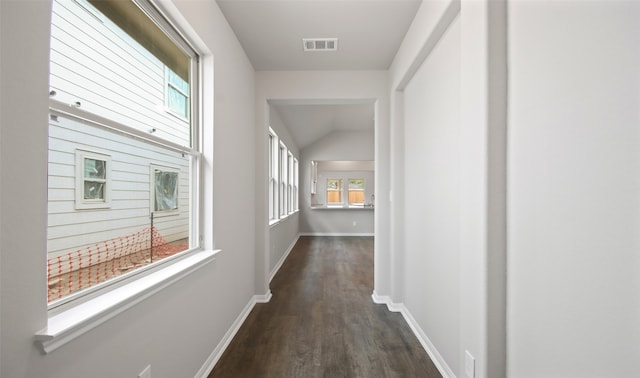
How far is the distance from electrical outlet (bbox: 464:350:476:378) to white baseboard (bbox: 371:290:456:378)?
443 mm

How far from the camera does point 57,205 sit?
91 cm

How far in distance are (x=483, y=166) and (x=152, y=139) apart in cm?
156

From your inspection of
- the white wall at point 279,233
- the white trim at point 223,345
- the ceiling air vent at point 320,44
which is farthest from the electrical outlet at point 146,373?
the ceiling air vent at point 320,44

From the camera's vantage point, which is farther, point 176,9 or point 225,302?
point 225,302

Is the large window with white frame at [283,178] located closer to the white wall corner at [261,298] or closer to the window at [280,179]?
the window at [280,179]

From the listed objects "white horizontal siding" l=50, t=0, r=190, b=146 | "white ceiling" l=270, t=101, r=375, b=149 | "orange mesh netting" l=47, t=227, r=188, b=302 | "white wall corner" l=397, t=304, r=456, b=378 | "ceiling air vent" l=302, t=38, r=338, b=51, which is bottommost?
"white wall corner" l=397, t=304, r=456, b=378

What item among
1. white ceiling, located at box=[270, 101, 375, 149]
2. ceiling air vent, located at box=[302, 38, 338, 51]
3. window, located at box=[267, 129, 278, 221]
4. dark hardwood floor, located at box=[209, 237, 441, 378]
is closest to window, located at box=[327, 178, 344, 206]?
white ceiling, located at box=[270, 101, 375, 149]

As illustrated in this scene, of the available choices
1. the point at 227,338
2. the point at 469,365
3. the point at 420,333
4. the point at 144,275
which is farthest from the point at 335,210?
the point at 144,275

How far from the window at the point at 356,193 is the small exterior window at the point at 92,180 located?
744 cm

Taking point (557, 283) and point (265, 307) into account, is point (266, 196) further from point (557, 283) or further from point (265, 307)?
point (557, 283)

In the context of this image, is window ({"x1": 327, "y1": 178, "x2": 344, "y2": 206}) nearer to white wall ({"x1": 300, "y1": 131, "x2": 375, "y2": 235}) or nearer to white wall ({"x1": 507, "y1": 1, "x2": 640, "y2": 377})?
white wall ({"x1": 300, "y1": 131, "x2": 375, "y2": 235})

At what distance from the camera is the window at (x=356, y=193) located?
8352 millimetres

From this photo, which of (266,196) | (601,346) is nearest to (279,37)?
(266,196)

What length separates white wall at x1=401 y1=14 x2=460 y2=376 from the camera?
173 cm
